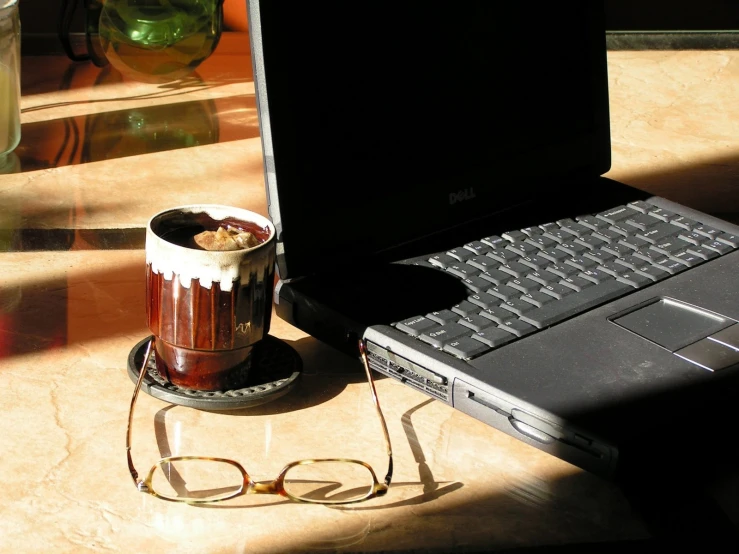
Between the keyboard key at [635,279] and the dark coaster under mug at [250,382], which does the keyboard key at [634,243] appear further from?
the dark coaster under mug at [250,382]

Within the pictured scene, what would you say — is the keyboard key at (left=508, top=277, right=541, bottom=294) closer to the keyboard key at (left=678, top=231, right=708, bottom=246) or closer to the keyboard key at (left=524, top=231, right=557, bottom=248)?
the keyboard key at (left=524, top=231, right=557, bottom=248)

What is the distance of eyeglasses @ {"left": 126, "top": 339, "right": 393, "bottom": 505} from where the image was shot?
61 cm

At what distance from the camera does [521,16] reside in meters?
0.94

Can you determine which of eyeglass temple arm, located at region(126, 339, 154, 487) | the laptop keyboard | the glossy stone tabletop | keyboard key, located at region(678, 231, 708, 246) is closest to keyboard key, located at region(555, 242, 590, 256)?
the laptop keyboard

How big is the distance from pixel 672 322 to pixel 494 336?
0.15 meters

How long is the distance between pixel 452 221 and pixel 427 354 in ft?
0.77

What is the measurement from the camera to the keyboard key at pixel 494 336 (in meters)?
0.71

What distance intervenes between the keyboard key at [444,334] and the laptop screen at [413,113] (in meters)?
0.12

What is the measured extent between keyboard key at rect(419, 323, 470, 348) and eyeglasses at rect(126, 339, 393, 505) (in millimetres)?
86

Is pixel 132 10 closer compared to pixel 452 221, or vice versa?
pixel 452 221

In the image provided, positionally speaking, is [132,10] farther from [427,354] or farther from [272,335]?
[427,354]

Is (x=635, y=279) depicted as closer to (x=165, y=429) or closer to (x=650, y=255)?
(x=650, y=255)

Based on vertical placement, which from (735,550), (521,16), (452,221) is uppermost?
(521,16)

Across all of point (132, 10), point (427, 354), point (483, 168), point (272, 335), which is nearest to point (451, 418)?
point (427, 354)
